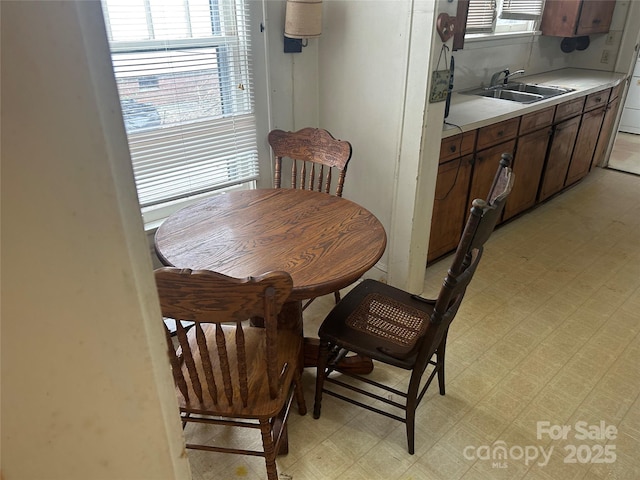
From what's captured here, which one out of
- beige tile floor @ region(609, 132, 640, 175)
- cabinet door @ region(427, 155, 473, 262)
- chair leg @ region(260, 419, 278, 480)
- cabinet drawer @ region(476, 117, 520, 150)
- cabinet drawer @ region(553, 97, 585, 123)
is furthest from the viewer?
beige tile floor @ region(609, 132, 640, 175)

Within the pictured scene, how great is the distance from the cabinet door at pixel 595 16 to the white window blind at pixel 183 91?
3085 millimetres

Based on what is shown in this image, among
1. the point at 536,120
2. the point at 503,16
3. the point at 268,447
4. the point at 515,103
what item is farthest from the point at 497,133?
the point at 268,447

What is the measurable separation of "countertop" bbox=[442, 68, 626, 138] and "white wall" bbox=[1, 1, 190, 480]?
85.2 inches

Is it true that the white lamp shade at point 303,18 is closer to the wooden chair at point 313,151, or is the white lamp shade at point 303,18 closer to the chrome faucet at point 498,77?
the wooden chair at point 313,151

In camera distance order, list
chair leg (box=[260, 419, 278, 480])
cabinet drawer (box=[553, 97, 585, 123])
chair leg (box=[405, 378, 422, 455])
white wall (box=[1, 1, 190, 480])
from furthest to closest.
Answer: cabinet drawer (box=[553, 97, 585, 123])
chair leg (box=[405, 378, 422, 455])
chair leg (box=[260, 419, 278, 480])
white wall (box=[1, 1, 190, 480])

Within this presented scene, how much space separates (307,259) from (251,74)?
130 centimetres

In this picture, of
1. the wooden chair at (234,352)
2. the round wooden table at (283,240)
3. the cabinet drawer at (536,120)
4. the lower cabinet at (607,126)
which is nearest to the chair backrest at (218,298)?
the wooden chair at (234,352)

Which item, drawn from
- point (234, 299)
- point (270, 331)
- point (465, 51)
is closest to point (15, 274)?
point (234, 299)

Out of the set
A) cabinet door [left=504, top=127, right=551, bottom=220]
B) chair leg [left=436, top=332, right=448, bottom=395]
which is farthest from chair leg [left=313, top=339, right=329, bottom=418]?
cabinet door [left=504, top=127, right=551, bottom=220]

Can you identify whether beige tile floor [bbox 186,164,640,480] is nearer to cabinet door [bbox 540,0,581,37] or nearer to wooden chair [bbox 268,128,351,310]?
wooden chair [bbox 268,128,351,310]

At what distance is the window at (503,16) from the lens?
351 centimetres

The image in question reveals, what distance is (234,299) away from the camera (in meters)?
1.12

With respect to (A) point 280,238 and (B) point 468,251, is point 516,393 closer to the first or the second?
(B) point 468,251

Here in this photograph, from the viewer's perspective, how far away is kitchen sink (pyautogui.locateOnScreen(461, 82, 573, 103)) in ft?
11.6
